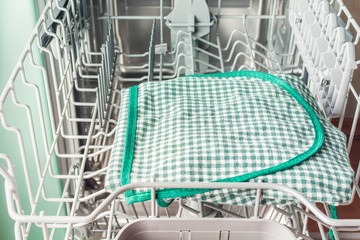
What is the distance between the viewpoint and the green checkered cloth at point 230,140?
1.71ft

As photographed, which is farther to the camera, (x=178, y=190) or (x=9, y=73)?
(x=9, y=73)

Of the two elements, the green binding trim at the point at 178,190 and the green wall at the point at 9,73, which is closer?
the green binding trim at the point at 178,190

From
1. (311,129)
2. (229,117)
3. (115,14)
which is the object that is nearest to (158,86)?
(229,117)

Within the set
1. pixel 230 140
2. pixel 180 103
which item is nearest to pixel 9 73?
pixel 180 103

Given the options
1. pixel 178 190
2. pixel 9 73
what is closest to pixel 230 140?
pixel 178 190

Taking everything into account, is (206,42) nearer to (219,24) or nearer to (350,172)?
(219,24)

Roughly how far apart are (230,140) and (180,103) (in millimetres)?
116

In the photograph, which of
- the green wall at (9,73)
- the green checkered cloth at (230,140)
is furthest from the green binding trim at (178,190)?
the green wall at (9,73)

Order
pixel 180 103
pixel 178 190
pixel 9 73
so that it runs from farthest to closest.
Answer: pixel 9 73 → pixel 180 103 → pixel 178 190

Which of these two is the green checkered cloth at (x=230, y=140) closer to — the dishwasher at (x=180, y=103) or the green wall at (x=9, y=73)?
the dishwasher at (x=180, y=103)

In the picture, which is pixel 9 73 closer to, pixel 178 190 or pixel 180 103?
pixel 180 103

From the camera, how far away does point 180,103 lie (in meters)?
0.65

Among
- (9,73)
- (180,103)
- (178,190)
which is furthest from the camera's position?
(9,73)

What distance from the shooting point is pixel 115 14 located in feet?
3.49
